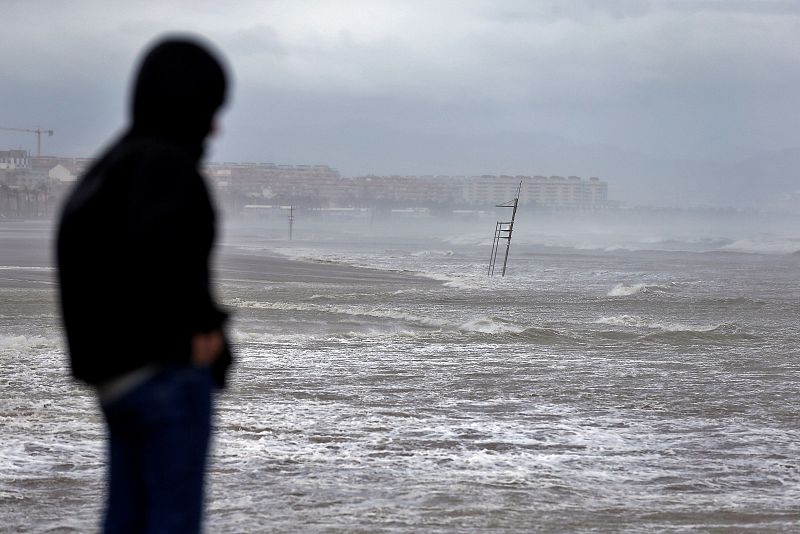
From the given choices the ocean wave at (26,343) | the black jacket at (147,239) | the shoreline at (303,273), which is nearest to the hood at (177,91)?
the black jacket at (147,239)

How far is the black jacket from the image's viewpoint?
252 cm

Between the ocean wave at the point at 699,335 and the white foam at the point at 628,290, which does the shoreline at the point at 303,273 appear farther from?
the ocean wave at the point at 699,335

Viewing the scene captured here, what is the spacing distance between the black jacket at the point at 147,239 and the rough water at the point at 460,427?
2539 millimetres

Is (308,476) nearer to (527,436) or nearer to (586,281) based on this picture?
(527,436)

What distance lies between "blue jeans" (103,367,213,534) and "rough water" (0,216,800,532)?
2288 millimetres

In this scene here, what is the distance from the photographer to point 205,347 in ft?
8.71

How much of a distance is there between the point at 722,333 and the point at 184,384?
48.1 ft

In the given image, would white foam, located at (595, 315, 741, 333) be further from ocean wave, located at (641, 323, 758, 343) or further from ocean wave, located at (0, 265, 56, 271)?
ocean wave, located at (0, 265, 56, 271)

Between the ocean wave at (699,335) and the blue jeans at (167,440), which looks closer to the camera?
the blue jeans at (167,440)

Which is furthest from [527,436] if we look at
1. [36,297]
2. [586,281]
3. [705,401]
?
[586,281]

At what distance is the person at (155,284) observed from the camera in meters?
2.53

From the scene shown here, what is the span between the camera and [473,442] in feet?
23.7

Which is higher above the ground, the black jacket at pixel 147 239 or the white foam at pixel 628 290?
the black jacket at pixel 147 239

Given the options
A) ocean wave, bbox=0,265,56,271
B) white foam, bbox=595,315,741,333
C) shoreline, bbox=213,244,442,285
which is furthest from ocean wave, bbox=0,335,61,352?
ocean wave, bbox=0,265,56,271
